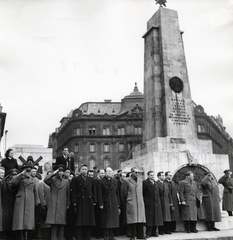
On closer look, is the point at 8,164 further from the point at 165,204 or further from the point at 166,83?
the point at 166,83

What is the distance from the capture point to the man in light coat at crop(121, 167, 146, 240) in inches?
373

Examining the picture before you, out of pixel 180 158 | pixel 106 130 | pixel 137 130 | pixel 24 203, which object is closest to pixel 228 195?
pixel 180 158

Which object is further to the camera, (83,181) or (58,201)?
(83,181)

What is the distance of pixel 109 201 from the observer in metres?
9.47

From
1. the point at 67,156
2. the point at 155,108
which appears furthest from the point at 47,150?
the point at 67,156

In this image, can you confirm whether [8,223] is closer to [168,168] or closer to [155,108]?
[168,168]

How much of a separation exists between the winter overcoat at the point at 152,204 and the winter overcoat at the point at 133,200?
1.44ft

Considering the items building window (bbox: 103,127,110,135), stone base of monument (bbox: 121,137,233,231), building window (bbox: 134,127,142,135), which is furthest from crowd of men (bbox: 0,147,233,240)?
building window (bbox: 103,127,110,135)

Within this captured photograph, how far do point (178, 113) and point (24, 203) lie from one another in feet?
30.5

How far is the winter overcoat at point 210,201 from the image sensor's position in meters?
11.3

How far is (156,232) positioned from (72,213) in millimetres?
2604

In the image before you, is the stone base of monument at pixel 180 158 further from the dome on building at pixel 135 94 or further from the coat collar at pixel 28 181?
the dome on building at pixel 135 94

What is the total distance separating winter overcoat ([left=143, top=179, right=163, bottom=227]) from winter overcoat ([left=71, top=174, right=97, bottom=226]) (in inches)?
67.5

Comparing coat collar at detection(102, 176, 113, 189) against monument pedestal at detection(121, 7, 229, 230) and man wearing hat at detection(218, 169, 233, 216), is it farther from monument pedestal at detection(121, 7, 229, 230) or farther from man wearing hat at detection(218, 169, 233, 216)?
man wearing hat at detection(218, 169, 233, 216)
